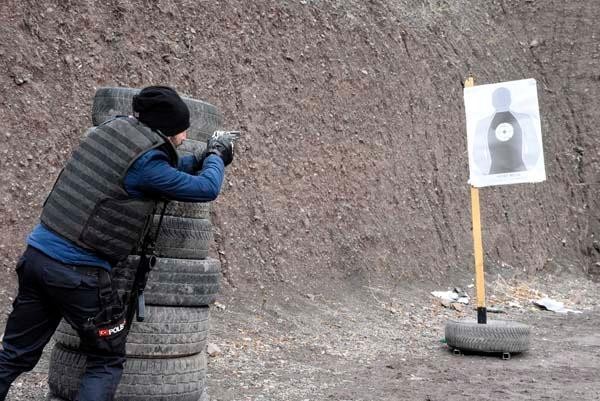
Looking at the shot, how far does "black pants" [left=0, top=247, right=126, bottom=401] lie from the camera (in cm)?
374

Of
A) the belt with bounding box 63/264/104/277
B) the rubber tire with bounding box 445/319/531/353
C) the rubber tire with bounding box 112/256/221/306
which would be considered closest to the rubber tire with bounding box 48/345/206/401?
the rubber tire with bounding box 112/256/221/306

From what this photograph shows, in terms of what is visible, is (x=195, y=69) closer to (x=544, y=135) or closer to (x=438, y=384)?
(x=438, y=384)

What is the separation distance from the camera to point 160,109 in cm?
401

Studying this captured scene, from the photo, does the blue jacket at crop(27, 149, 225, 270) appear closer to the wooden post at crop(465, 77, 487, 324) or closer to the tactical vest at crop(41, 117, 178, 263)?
the tactical vest at crop(41, 117, 178, 263)

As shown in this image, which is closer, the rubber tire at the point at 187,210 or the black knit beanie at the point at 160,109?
the black knit beanie at the point at 160,109

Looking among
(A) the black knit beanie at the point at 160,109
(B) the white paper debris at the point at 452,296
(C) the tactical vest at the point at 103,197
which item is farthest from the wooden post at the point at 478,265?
(C) the tactical vest at the point at 103,197

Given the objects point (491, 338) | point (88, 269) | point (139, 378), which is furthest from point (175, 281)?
point (491, 338)

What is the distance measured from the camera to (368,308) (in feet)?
31.2

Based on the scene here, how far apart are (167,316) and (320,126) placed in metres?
6.90

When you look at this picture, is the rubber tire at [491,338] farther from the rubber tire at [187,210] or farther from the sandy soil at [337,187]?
the rubber tire at [187,210]

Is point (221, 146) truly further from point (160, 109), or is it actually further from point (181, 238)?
point (181, 238)

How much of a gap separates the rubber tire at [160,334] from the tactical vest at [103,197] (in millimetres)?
792

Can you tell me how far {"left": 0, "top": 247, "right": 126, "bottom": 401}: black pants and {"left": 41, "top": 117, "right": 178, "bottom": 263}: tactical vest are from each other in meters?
0.19

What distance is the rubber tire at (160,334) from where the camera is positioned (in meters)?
4.54
